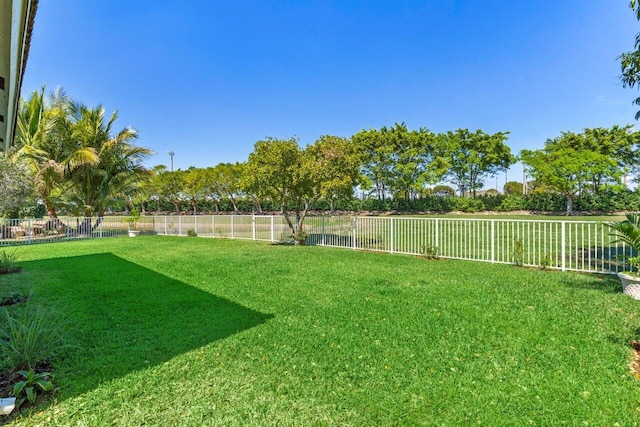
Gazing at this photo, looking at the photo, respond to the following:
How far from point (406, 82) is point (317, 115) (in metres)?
7.00

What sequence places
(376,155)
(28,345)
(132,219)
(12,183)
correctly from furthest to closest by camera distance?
(376,155) < (132,219) < (12,183) < (28,345)

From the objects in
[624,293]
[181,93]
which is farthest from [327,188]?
[181,93]

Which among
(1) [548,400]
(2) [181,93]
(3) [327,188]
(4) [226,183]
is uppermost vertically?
(2) [181,93]

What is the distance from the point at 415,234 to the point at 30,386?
7.97 m

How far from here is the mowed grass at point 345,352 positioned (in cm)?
204

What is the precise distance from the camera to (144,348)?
2975mm

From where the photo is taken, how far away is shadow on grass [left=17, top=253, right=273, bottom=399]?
264 centimetres

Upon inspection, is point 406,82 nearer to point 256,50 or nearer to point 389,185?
point 256,50

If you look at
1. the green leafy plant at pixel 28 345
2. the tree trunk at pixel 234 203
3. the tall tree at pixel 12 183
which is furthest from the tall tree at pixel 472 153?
the green leafy plant at pixel 28 345

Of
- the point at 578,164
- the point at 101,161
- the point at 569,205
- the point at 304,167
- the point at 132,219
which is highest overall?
the point at 578,164

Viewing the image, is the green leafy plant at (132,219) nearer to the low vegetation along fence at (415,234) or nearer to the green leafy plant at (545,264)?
the low vegetation along fence at (415,234)

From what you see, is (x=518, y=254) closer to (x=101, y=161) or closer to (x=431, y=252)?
(x=431, y=252)

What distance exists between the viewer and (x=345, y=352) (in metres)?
2.85

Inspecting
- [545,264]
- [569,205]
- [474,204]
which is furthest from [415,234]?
[569,205]
